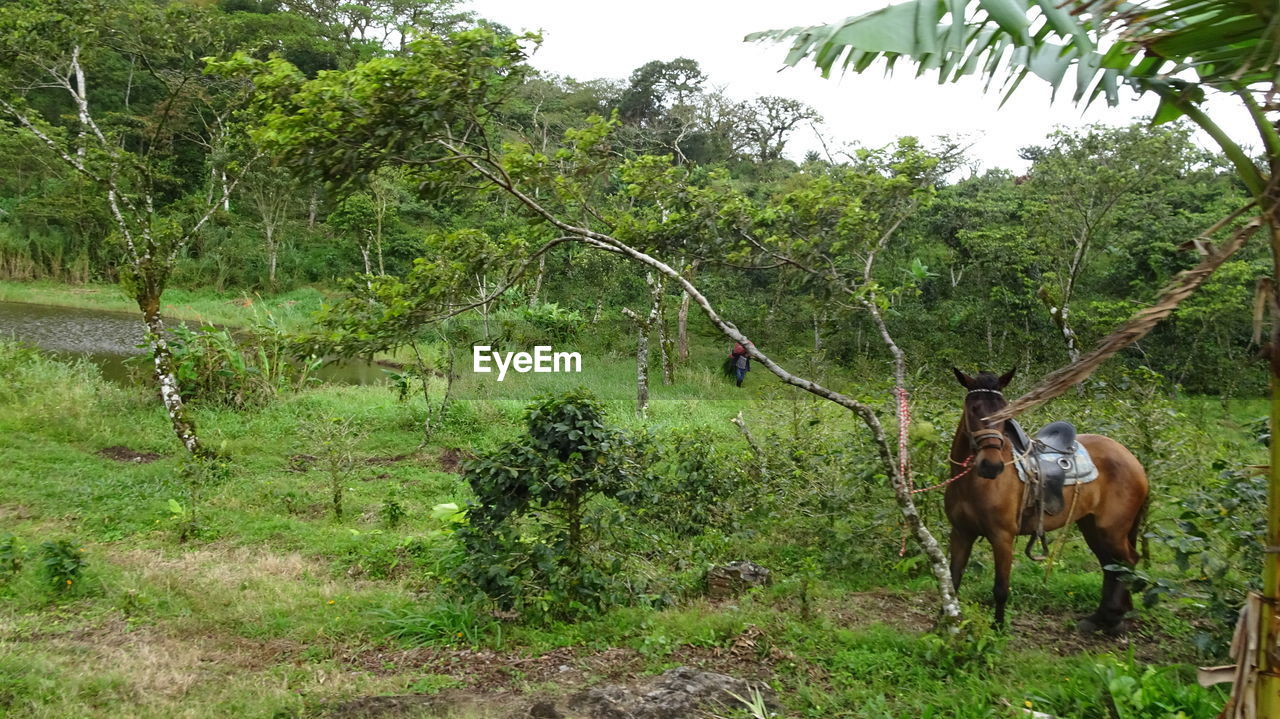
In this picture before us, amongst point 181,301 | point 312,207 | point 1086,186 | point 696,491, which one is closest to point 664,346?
point 1086,186

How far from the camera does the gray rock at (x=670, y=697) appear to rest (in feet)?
12.2

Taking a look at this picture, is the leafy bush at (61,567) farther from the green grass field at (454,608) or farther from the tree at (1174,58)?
the tree at (1174,58)

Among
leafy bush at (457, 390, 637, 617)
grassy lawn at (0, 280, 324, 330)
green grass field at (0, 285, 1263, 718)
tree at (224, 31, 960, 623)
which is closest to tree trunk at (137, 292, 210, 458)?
green grass field at (0, 285, 1263, 718)

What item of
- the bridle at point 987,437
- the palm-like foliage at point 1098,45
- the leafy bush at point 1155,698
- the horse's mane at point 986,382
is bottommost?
the leafy bush at point 1155,698

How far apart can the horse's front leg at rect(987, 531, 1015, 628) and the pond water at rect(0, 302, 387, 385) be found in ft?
40.8

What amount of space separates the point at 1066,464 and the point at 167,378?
8.92m

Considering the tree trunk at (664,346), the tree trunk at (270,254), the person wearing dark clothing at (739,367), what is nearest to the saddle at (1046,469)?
the tree trunk at (664,346)

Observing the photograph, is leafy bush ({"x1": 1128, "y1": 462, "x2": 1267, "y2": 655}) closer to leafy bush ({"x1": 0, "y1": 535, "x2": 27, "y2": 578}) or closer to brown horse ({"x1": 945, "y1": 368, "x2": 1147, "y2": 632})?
brown horse ({"x1": 945, "y1": 368, "x2": 1147, "y2": 632})

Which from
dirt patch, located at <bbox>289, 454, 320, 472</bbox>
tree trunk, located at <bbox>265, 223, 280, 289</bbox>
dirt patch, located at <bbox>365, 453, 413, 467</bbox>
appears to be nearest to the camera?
dirt patch, located at <bbox>289, 454, 320, 472</bbox>

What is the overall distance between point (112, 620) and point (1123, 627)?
6.35 m

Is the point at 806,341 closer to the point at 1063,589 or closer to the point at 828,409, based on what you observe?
the point at 828,409

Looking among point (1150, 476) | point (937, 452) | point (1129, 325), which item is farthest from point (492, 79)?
point (1150, 476)

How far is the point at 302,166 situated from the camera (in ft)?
14.9

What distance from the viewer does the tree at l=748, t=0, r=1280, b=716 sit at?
6.94ft
